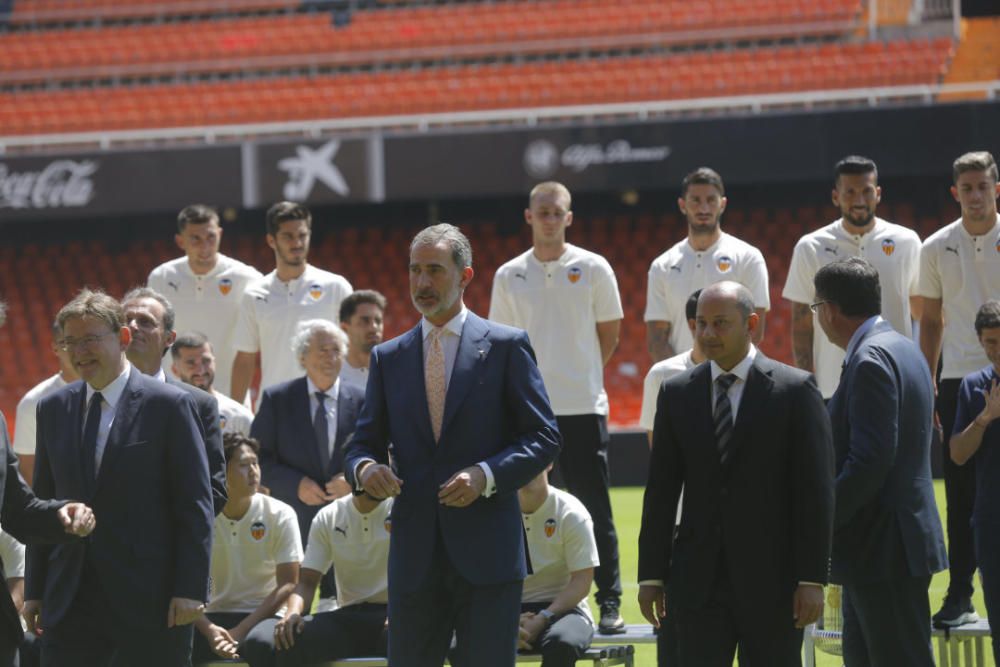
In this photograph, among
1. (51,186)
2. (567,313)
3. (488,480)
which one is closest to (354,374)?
(567,313)

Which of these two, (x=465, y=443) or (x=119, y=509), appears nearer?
(x=465, y=443)

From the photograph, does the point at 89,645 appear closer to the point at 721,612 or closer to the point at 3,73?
the point at 721,612

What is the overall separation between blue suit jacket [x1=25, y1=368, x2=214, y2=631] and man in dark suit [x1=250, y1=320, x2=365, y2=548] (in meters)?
2.26

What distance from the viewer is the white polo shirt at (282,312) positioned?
7938 mm

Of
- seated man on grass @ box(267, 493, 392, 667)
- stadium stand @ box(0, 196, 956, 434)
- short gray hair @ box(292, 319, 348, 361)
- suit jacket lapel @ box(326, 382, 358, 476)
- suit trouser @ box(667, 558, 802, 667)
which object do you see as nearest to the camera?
suit trouser @ box(667, 558, 802, 667)

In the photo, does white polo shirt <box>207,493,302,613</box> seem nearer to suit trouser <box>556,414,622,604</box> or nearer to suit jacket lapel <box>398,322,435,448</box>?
suit trouser <box>556,414,622,604</box>

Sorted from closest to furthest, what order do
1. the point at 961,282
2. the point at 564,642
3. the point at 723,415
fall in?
the point at 723,415, the point at 564,642, the point at 961,282

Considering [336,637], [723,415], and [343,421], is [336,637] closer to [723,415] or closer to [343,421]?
[343,421]

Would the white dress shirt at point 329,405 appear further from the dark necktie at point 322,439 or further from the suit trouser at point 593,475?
the suit trouser at point 593,475

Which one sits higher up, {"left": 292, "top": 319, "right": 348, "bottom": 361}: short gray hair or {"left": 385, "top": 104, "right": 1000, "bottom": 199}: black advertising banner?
{"left": 385, "top": 104, "right": 1000, "bottom": 199}: black advertising banner

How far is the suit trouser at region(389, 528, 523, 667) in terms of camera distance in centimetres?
423

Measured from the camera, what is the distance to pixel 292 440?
691 centimetres

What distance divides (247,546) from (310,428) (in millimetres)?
771

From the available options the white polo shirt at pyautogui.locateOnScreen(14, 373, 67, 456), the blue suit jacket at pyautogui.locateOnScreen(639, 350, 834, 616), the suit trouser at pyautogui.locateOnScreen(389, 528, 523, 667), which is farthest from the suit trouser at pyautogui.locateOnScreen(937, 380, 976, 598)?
the white polo shirt at pyautogui.locateOnScreen(14, 373, 67, 456)
